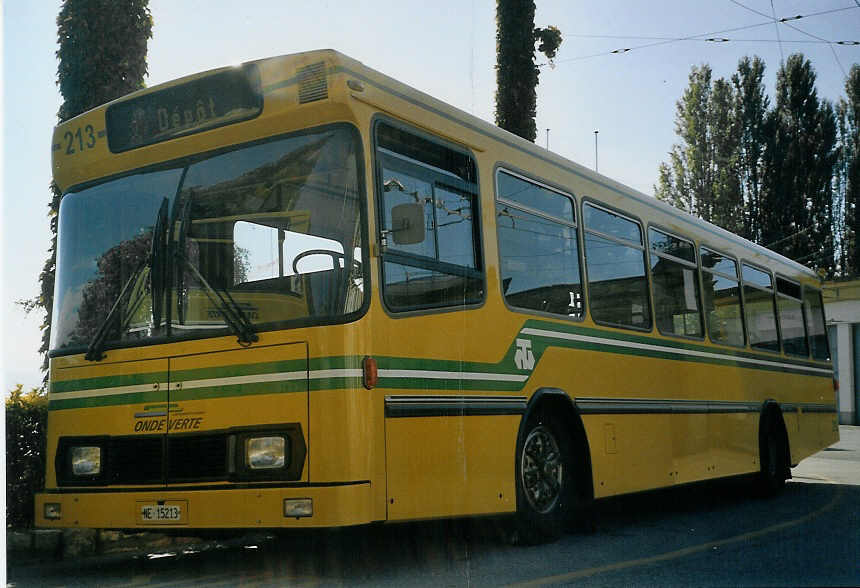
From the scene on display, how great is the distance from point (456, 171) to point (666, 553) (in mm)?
3200

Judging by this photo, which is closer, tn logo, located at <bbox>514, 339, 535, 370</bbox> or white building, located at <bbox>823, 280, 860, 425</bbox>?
tn logo, located at <bbox>514, 339, 535, 370</bbox>

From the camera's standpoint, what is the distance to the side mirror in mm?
6008

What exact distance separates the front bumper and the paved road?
438 mm

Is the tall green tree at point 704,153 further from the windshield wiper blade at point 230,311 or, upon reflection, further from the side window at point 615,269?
the windshield wiper blade at point 230,311

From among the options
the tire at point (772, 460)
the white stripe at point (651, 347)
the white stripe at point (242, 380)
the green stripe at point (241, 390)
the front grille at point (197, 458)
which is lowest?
the tire at point (772, 460)

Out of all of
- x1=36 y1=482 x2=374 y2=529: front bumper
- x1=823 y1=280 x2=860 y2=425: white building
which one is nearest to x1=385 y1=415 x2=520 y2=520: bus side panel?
x1=36 y1=482 x2=374 y2=529: front bumper

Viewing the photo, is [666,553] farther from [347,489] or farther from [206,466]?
[206,466]

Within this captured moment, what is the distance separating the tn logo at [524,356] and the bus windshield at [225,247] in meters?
1.84

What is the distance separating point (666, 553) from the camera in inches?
291

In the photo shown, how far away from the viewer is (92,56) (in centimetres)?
1025

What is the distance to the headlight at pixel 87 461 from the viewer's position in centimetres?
648

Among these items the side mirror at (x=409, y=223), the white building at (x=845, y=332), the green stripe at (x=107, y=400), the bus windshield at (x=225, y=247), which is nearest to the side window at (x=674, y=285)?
the side mirror at (x=409, y=223)

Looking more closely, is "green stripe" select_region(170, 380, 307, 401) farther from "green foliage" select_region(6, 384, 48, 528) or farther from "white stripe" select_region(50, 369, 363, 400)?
"green foliage" select_region(6, 384, 48, 528)

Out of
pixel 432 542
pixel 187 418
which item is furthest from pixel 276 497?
pixel 432 542
